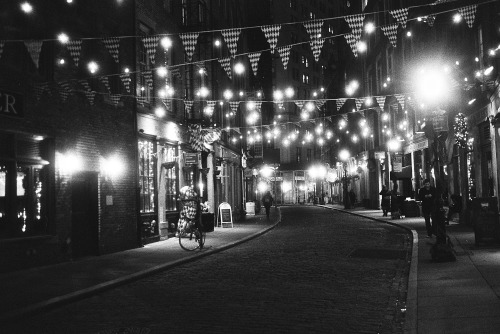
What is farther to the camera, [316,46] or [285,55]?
[285,55]

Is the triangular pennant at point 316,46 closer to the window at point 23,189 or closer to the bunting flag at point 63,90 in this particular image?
the bunting flag at point 63,90

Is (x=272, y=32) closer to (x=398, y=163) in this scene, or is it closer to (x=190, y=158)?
(x=190, y=158)

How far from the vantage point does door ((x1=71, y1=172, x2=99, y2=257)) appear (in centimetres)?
1630

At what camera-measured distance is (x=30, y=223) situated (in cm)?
1412

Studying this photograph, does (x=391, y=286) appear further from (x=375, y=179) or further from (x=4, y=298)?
(x=375, y=179)

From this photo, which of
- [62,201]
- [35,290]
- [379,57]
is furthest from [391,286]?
[379,57]

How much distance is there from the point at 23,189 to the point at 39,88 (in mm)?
2653

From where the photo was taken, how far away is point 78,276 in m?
12.3

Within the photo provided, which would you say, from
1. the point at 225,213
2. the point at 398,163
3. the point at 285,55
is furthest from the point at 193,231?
the point at 398,163

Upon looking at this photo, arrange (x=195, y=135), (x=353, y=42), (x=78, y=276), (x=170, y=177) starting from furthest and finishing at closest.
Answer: (x=195, y=135)
(x=170, y=177)
(x=353, y=42)
(x=78, y=276)

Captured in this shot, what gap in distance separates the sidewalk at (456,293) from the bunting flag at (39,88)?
10.2 m

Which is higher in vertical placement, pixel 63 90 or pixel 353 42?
pixel 353 42

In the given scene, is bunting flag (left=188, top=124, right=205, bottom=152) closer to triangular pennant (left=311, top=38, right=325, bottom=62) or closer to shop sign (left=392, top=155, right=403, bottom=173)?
triangular pennant (left=311, top=38, right=325, bottom=62)

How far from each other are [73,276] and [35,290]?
184cm
